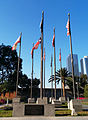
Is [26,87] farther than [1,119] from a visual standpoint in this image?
Yes

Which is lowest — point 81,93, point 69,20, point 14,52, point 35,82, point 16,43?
point 81,93

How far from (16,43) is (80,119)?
1394 centimetres

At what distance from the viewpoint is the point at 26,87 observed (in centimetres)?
4769

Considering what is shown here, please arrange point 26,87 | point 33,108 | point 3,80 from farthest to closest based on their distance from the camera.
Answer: point 26,87
point 3,80
point 33,108

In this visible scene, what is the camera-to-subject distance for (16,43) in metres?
19.4

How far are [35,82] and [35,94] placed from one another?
4790 millimetres

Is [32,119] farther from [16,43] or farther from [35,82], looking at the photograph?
[35,82]

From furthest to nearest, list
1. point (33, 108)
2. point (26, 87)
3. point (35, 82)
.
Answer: point (35, 82)
point (26, 87)
point (33, 108)

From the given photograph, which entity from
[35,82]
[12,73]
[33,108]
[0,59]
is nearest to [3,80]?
[12,73]

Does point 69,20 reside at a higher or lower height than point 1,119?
higher

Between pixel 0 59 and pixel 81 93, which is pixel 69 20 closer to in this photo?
pixel 0 59

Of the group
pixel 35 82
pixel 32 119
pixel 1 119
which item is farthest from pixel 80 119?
pixel 35 82

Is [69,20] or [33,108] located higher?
[69,20]

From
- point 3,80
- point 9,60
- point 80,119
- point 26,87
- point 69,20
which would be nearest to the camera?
point 80,119
